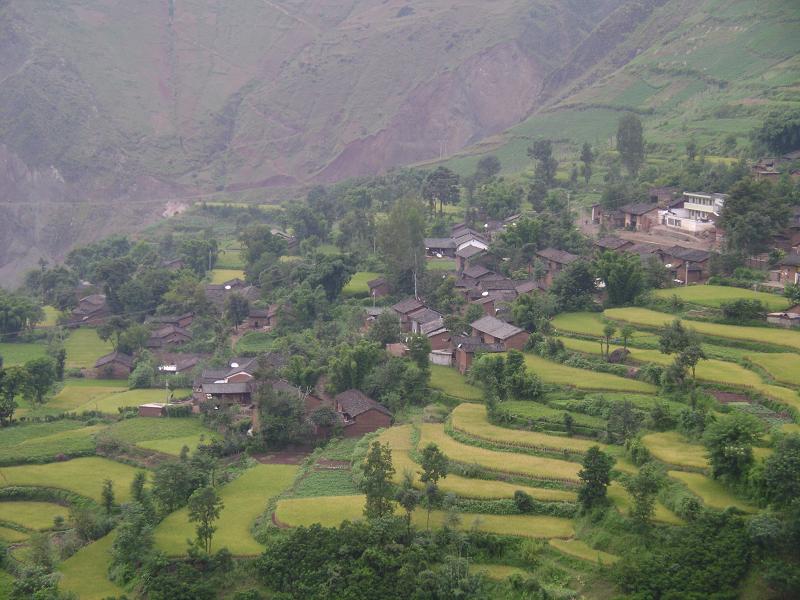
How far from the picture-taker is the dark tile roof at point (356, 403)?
32812 millimetres

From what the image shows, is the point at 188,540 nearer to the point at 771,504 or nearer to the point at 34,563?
the point at 34,563

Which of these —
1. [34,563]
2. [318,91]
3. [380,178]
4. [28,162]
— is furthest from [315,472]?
[318,91]

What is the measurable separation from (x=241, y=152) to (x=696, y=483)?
7021 centimetres

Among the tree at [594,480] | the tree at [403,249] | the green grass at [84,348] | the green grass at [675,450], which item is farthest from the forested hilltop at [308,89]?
the tree at [594,480]

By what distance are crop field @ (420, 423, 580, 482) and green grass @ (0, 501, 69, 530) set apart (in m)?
10.6

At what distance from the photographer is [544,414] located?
97.4 feet

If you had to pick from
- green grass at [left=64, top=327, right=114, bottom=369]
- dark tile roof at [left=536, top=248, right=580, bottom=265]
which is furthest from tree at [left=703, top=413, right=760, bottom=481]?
green grass at [left=64, top=327, right=114, bottom=369]

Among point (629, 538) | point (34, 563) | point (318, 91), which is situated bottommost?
point (34, 563)

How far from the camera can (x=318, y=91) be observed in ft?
305

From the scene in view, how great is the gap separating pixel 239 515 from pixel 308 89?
7180cm

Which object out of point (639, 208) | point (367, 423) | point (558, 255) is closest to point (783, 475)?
point (367, 423)

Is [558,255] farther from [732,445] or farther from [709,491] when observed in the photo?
[709,491]

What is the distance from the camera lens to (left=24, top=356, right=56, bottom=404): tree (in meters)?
37.0

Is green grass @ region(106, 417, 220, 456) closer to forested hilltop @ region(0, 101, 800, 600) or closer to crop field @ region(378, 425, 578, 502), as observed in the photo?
forested hilltop @ region(0, 101, 800, 600)
